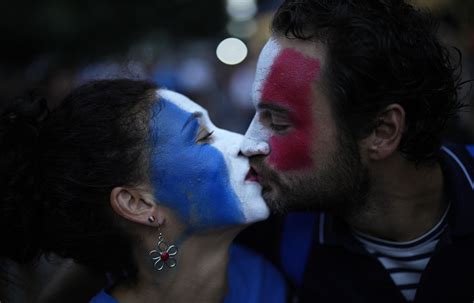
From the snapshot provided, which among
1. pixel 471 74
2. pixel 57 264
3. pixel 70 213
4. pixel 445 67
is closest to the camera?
pixel 70 213

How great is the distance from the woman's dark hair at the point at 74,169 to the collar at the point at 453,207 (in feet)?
2.93

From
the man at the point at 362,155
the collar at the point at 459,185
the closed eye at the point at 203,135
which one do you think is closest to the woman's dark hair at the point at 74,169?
the closed eye at the point at 203,135

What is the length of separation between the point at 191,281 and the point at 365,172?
93 cm

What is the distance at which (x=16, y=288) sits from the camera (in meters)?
2.72

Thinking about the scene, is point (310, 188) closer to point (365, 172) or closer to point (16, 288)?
point (365, 172)

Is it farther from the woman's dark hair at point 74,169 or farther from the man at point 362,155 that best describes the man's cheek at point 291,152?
the woman's dark hair at point 74,169

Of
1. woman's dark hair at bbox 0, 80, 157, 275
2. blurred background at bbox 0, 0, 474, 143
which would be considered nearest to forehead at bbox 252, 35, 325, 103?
woman's dark hair at bbox 0, 80, 157, 275

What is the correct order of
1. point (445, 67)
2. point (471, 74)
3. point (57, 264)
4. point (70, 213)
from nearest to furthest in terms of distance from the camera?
1. point (70, 213)
2. point (445, 67)
3. point (57, 264)
4. point (471, 74)

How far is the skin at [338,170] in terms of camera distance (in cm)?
250

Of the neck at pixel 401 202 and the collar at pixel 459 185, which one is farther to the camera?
the neck at pixel 401 202

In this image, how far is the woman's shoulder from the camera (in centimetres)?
257

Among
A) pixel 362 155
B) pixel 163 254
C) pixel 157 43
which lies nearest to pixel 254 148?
pixel 362 155

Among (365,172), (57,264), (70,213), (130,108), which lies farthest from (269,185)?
(57,264)

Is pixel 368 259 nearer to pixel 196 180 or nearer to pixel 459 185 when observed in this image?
pixel 459 185
